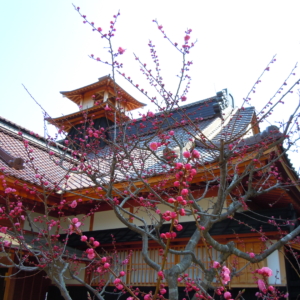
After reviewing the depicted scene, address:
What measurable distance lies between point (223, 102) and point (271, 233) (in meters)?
6.53

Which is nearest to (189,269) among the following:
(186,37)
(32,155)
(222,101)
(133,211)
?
(133,211)

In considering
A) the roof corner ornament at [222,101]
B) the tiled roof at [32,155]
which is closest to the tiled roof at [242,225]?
the tiled roof at [32,155]

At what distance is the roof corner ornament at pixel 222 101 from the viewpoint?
10.2m

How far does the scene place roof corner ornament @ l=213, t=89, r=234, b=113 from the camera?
10.2m

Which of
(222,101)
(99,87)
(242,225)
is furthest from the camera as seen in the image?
(99,87)

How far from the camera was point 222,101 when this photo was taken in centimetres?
1067

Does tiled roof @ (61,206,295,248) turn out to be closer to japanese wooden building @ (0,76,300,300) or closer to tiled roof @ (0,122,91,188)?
japanese wooden building @ (0,76,300,300)

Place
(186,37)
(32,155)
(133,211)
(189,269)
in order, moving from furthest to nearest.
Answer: (32,155) → (133,211) → (189,269) → (186,37)

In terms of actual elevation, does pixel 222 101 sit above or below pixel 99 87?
below

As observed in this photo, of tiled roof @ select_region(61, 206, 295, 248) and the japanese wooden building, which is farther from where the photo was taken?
tiled roof @ select_region(61, 206, 295, 248)

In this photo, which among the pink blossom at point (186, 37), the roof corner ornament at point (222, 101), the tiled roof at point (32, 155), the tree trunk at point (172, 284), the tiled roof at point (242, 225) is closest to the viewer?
the tree trunk at point (172, 284)

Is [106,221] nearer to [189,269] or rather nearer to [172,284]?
[189,269]

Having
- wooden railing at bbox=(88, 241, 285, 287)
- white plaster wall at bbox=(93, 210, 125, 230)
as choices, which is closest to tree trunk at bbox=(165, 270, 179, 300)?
wooden railing at bbox=(88, 241, 285, 287)

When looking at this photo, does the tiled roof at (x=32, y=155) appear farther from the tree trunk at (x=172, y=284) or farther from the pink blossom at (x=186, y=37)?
the tree trunk at (x=172, y=284)
